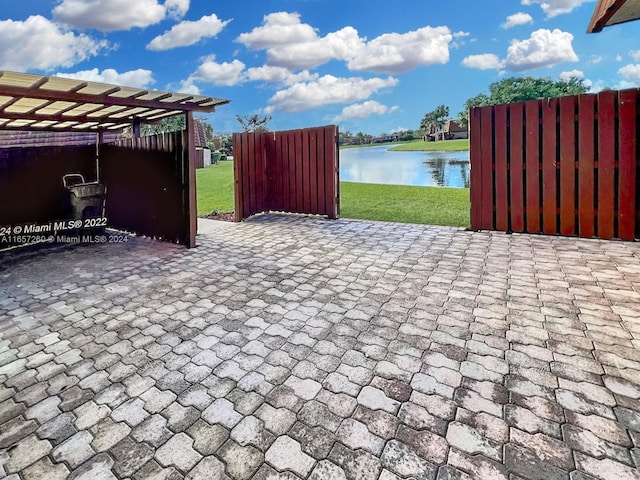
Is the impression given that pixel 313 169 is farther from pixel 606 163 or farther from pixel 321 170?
pixel 606 163

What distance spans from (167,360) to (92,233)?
233 inches

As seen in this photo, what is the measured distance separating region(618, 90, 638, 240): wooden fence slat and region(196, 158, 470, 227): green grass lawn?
7.56 ft

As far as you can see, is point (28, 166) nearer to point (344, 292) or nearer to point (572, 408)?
point (344, 292)

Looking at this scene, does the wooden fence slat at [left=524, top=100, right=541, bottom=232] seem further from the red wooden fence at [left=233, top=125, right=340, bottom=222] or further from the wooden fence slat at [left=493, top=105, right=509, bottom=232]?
the red wooden fence at [left=233, top=125, right=340, bottom=222]

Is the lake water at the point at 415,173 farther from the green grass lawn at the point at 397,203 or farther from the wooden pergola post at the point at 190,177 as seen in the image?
the wooden pergola post at the point at 190,177

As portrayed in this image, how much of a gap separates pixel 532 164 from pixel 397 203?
3.85 m

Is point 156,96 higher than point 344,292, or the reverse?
point 156,96

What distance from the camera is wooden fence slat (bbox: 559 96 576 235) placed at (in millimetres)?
5527

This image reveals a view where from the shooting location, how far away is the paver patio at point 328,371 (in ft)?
5.52

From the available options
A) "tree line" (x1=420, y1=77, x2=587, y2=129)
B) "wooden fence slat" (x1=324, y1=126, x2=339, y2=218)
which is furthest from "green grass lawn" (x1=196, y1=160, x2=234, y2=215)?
"tree line" (x1=420, y1=77, x2=587, y2=129)

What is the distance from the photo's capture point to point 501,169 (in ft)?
20.1

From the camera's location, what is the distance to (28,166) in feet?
22.1


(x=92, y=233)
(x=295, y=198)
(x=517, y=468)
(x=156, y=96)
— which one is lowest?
(x=517, y=468)

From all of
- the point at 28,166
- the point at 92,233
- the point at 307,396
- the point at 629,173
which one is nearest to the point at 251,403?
the point at 307,396
